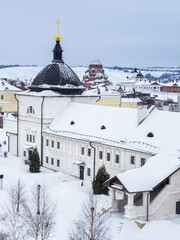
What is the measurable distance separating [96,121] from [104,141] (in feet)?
13.1

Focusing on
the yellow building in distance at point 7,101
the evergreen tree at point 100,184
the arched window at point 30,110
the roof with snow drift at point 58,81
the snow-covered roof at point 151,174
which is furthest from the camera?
the yellow building in distance at point 7,101

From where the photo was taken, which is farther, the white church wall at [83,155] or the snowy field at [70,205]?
the white church wall at [83,155]

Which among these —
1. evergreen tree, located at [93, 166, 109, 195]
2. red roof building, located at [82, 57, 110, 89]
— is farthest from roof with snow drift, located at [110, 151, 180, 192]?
red roof building, located at [82, 57, 110, 89]

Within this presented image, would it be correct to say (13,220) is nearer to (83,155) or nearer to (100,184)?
(100,184)

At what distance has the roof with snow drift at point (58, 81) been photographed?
149 ft

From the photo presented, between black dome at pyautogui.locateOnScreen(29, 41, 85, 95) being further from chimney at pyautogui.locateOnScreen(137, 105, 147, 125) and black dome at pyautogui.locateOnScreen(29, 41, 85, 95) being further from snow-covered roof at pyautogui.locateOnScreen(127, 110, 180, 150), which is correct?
snow-covered roof at pyautogui.locateOnScreen(127, 110, 180, 150)

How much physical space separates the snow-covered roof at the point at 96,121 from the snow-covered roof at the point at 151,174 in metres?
6.49

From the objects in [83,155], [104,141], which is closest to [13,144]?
[83,155]

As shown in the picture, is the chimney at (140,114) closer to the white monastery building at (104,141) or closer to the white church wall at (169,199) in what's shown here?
the white monastery building at (104,141)

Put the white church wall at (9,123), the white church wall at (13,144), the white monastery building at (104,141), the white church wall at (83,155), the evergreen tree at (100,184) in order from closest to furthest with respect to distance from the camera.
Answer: the white monastery building at (104,141) < the evergreen tree at (100,184) < the white church wall at (83,155) < the white church wall at (13,144) < the white church wall at (9,123)

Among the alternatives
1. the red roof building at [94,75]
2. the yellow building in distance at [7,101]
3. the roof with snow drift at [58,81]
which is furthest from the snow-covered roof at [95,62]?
the roof with snow drift at [58,81]

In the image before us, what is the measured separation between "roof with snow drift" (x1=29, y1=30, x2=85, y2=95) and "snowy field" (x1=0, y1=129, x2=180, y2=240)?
8746 mm

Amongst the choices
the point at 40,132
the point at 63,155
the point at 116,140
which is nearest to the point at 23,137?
the point at 40,132

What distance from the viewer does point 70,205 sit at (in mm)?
29734
